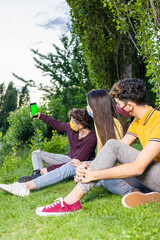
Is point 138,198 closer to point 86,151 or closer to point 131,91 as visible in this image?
point 131,91

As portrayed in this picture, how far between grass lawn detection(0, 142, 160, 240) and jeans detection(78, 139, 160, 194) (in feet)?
0.91

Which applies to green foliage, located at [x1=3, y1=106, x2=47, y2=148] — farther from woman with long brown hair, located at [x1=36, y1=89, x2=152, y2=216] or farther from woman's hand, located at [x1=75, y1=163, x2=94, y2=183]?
woman's hand, located at [x1=75, y1=163, x2=94, y2=183]

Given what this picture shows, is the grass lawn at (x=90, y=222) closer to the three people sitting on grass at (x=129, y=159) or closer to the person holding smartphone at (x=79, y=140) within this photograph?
the three people sitting on grass at (x=129, y=159)

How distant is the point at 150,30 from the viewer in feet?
18.2

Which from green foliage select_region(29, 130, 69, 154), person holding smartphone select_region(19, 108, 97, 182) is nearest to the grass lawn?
person holding smartphone select_region(19, 108, 97, 182)

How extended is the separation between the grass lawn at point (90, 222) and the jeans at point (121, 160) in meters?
0.28

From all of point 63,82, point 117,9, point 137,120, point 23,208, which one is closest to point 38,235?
point 23,208

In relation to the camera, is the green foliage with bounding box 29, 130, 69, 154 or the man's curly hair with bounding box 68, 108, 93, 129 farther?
the green foliage with bounding box 29, 130, 69, 154

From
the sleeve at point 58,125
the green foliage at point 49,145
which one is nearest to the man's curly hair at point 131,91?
the sleeve at point 58,125

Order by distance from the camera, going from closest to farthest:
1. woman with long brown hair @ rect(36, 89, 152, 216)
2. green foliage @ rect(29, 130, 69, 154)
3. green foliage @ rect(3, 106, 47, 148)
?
woman with long brown hair @ rect(36, 89, 152, 216)
green foliage @ rect(29, 130, 69, 154)
green foliage @ rect(3, 106, 47, 148)

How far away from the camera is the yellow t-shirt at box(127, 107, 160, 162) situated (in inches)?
94.3

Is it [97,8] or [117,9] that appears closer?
[117,9]

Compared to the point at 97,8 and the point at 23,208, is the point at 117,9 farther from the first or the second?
the point at 23,208

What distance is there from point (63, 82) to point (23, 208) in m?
14.1
